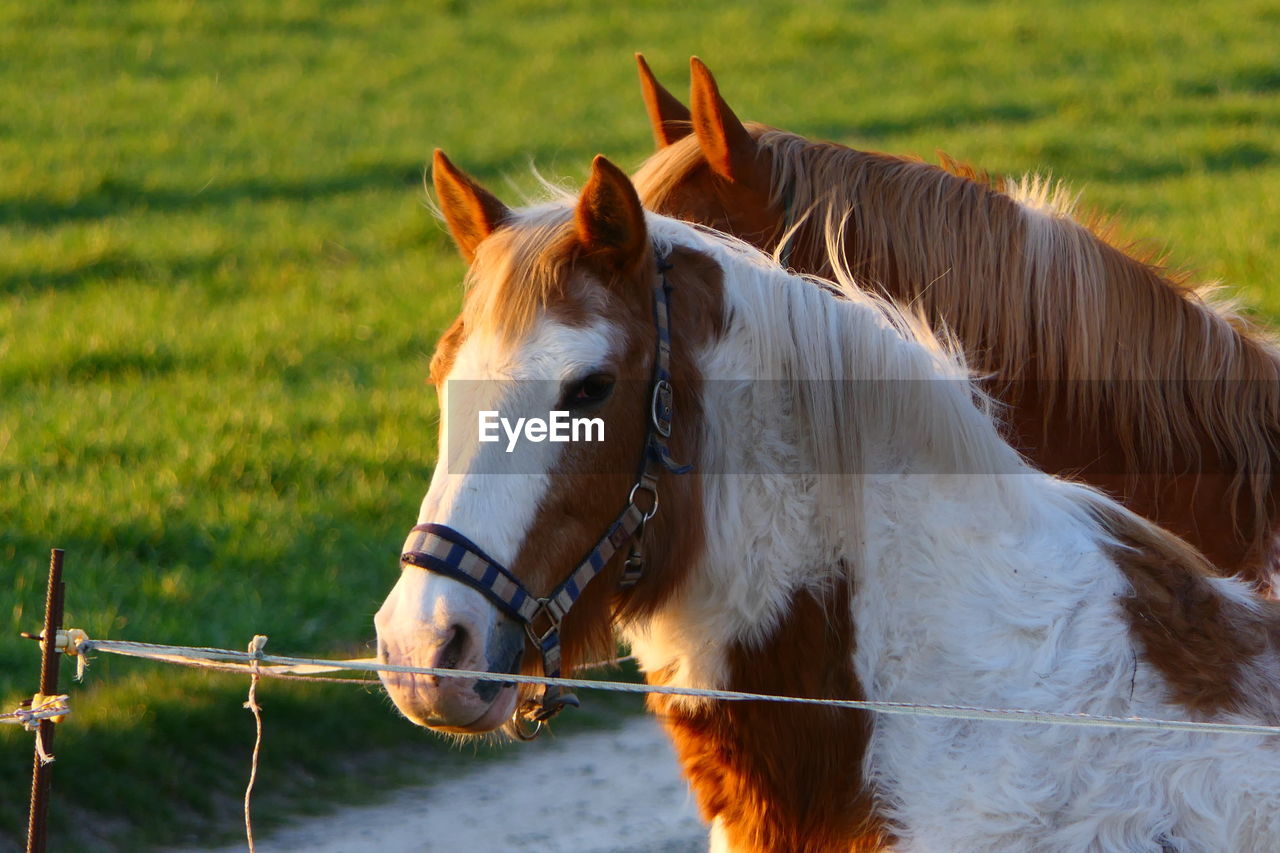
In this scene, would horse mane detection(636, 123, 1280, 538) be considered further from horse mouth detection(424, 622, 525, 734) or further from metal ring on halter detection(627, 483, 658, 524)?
horse mouth detection(424, 622, 525, 734)

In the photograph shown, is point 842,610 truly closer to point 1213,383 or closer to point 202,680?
point 1213,383

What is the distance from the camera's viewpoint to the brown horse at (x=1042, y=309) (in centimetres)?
317

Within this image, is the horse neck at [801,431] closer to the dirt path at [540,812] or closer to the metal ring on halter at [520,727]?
the metal ring on halter at [520,727]

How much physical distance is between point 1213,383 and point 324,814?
8.55 ft

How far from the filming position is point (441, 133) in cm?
1170

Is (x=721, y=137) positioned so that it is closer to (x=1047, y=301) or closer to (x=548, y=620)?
(x=1047, y=301)

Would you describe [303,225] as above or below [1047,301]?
above

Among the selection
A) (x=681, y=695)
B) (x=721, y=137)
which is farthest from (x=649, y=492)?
(x=721, y=137)

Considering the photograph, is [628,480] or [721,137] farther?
[721,137]

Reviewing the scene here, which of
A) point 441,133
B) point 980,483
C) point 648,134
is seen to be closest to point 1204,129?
point 648,134

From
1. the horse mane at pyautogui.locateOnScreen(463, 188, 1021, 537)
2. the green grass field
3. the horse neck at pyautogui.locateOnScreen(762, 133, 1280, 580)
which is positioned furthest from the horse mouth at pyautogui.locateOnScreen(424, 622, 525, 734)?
the green grass field

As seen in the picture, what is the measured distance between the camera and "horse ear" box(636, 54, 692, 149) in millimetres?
3732

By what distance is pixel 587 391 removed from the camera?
7.00 feet

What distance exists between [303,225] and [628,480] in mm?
7977
